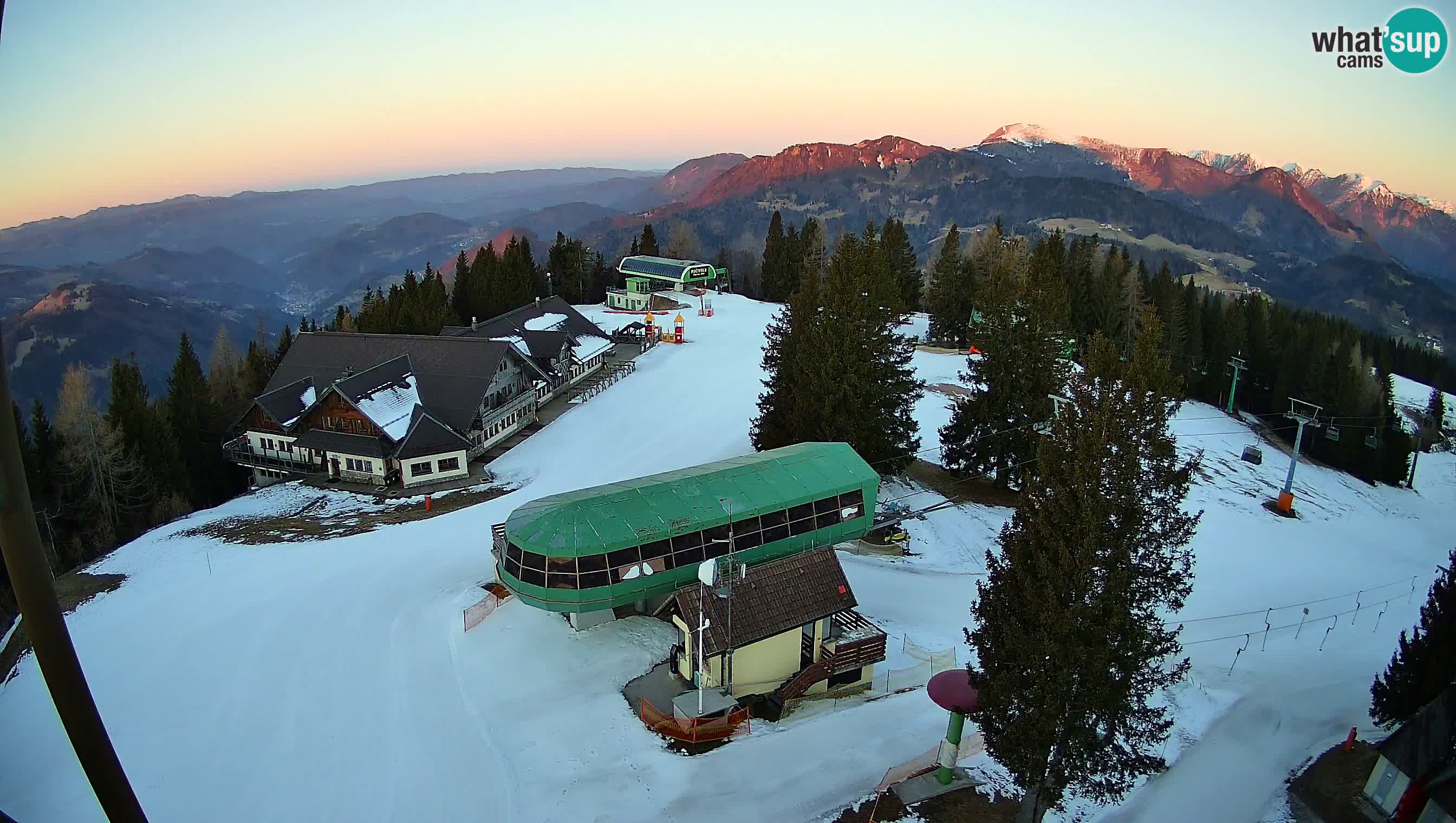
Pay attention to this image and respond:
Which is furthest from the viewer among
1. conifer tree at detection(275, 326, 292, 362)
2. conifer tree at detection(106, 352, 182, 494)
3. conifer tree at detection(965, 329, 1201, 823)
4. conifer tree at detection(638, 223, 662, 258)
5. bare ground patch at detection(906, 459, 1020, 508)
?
conifer tree at detection(638, 223, 662, 258)

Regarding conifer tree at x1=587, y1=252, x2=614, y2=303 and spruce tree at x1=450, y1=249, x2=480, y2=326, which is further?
conifer tree at x1=587, y1=252, x2=614, y2=303

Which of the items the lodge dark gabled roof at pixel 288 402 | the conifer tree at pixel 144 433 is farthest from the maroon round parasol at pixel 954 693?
the conifer tree at pixel 144 433

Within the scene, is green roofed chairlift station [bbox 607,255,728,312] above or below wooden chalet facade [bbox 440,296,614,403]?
above

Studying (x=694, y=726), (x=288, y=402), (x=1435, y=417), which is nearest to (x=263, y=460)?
(x=288, y=402)

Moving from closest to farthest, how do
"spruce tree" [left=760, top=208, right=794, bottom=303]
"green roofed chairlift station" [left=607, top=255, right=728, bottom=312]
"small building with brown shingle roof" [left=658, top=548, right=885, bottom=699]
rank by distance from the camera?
"small building with brown shingle roof" [left=658, top=548, right=885, bottom=699]
"green roofed chairlift station" [left=607, top=255, right=728, bottom=312]
"spruce tree" [left=760, top=208, right=794, bottom=303]

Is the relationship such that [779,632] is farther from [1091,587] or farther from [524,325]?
[524,325]

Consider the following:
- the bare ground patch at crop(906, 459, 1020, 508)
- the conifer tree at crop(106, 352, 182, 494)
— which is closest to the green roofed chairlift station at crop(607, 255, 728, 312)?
the conifer tree at crop(106, 352, 182, 494)

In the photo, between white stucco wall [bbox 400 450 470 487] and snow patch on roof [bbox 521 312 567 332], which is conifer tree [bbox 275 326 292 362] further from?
white stucco wall [bbox 400 450 470 487]

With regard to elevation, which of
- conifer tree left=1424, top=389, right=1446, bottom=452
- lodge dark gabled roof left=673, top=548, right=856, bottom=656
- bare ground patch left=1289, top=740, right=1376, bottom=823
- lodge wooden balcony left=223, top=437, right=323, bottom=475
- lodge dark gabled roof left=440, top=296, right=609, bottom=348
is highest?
lodge dark gabled roof left=440, top=296, right=609, bottom=348
